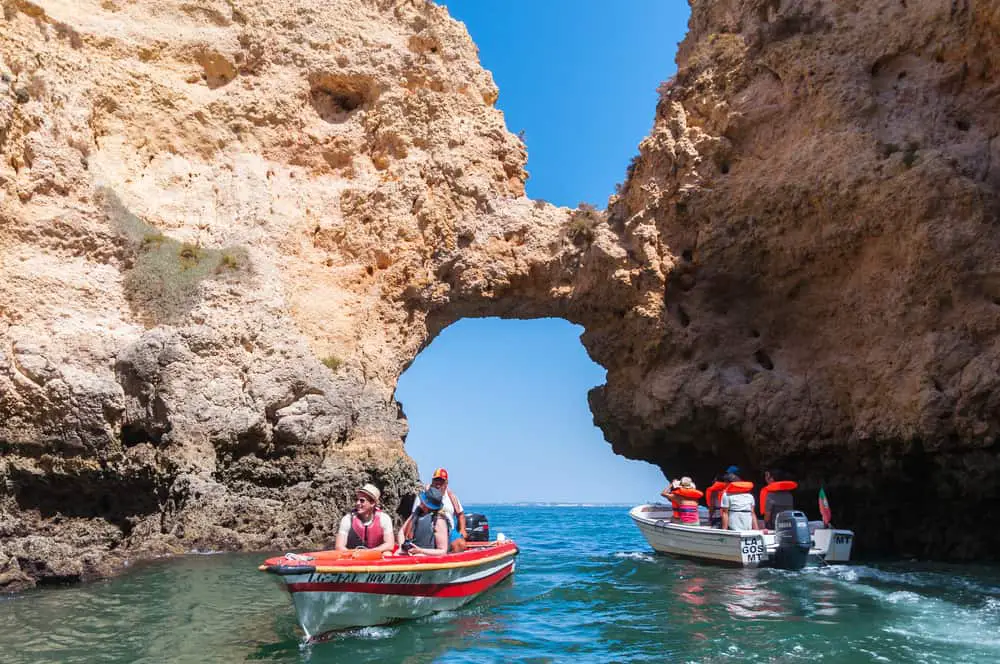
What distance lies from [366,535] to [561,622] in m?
2.49

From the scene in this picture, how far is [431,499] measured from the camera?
29.2ft

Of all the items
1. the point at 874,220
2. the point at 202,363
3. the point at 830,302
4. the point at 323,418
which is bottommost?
the point at 323,418

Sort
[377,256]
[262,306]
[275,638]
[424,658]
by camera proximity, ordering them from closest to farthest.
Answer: [424,658] < [275,638] < [262,306] < [377,256]

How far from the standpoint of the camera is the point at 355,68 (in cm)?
1883

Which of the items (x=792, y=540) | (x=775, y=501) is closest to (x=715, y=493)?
(x=775, y=501)

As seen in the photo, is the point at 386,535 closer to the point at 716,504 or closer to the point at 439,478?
the point at 439,478

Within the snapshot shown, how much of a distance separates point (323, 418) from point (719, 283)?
376 inches

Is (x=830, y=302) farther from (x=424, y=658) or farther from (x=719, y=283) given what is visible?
(x=424, y=658)

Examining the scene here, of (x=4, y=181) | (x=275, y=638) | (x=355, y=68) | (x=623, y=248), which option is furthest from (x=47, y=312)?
(x=623, y=248)

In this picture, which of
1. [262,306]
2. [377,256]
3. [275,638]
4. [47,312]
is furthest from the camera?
[377,256]

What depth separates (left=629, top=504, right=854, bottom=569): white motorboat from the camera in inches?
471

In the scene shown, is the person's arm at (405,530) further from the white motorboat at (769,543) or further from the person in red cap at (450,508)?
the white motorboat at (769,543)

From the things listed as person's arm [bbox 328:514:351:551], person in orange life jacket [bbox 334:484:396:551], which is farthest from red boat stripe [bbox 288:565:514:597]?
person's arm [bbox 328:514:351:551]

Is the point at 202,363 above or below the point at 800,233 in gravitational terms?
below
